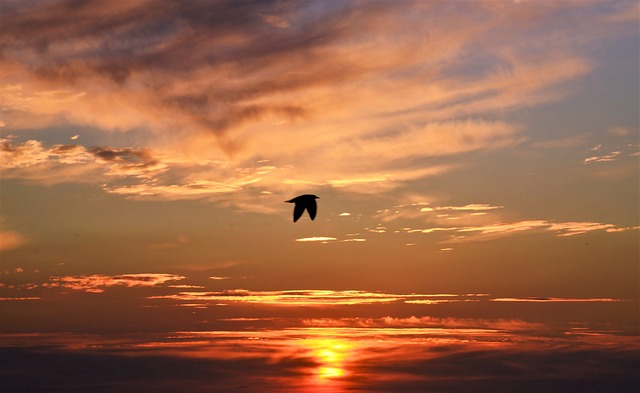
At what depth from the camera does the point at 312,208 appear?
66.0 m

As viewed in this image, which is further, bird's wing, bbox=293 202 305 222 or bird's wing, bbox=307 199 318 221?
bird's wing, bbox=307 199 318 221

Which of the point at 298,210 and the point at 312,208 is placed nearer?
the point at 298,210

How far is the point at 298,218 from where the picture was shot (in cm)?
6431

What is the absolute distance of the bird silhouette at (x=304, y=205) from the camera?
64.9 m

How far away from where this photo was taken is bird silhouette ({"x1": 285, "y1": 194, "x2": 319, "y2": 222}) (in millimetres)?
64931

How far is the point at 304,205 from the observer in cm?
6688

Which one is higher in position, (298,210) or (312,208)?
(312,208)

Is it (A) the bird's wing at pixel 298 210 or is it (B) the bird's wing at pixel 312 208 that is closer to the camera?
(A) the bird's wing at pixel 298 210

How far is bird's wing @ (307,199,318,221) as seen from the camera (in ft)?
212

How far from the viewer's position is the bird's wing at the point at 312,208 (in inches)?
2548

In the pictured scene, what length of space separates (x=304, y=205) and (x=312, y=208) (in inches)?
48.1
